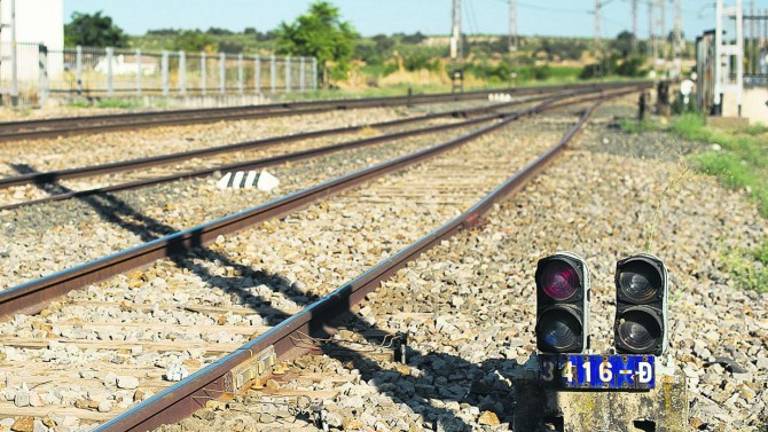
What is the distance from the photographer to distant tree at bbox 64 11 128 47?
8619 centimetres

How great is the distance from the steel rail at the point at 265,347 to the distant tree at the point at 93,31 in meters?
78.8

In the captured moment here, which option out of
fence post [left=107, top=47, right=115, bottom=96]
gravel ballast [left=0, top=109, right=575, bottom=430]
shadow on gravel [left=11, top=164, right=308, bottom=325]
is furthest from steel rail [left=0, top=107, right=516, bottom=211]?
fence post [left=107, top=47, right=115, bottom=96]

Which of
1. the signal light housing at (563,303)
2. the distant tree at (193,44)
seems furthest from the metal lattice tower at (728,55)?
the distant tree at (193,44)

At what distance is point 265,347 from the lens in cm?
663

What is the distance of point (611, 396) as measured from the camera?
5383 millimetres

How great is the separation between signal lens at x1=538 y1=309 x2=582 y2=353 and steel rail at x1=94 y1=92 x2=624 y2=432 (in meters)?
1.66

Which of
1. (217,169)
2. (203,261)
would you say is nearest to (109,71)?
(217,169)

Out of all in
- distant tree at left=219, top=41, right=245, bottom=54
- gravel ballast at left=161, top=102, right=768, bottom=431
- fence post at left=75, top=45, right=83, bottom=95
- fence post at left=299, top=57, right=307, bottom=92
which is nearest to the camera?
gravel ballast at left=161, top=102, right=768, bottom=431

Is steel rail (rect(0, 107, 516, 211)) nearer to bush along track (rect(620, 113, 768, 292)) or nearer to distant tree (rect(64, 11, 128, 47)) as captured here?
bush along track (rect(620, 113, 768, 292))

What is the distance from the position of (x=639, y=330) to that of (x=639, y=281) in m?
0.21

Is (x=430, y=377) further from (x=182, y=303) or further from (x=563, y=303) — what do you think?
(x=182, y=303)

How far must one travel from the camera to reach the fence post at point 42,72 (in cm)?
3681

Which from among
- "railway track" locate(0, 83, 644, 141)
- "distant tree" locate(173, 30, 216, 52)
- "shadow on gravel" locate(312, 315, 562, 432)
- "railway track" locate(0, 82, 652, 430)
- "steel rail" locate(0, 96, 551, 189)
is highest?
"distant tree" locate(173, 30, 216, 52)

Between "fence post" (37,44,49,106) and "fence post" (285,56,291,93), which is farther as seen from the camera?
"fence post" (285,56,291,93)
